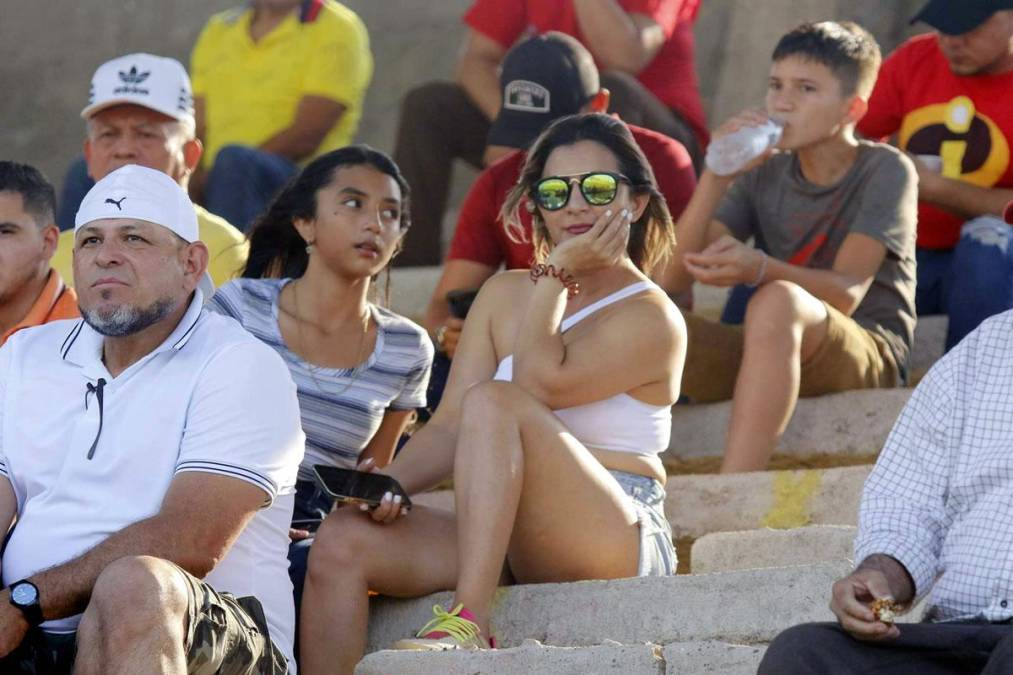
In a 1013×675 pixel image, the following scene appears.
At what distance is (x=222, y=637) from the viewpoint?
12.0ft

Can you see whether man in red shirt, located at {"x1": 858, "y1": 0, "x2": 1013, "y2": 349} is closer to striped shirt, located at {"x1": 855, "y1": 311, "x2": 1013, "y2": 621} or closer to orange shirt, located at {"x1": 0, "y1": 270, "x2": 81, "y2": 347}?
striped shirt, located at {"x1": 855, "y1": 311, "x2": 1013, "y2": 621}

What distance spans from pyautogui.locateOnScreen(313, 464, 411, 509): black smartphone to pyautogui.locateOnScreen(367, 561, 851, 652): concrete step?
27cm

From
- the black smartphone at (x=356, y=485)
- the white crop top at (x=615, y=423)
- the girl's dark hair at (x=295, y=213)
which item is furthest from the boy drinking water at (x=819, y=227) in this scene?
the black smartphone at (x=356, y=485)

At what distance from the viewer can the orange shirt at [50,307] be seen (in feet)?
17.1

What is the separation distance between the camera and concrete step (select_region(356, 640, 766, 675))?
3.75m

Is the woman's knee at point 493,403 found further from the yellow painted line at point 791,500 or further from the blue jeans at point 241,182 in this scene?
the blue jeans at point 241,182

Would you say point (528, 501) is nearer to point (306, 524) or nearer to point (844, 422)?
point (306, 524)

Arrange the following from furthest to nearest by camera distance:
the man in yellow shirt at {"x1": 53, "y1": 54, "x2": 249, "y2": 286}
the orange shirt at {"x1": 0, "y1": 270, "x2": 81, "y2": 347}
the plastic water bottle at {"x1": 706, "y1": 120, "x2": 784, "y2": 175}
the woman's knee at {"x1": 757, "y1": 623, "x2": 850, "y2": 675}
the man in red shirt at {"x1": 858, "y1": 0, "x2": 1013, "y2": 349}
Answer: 1. the man in yellow shirt at {"x1": 53, "y1": 54, "x2": 249, "y2": 286}
2. the man in red shirt at {"x1": 858, "y1": 0, "x2": 1013, "y2": 349}
3. the plastic water bottle at {"x1": 706, "y1": 120, "x2": 784, "y2": 175}
4. the orange shirt at {"x1": 0, "y1": 270, "x2": 81, "y2": 347}
5. the woman's knee at {"x1": 757, "y1": 623, "x2": 850, "y2": 675}

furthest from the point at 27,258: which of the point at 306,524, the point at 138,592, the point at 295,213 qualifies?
the point at 138,592

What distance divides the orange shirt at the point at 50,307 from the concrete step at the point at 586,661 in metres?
1.76

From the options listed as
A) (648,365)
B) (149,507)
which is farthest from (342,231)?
(149,507)

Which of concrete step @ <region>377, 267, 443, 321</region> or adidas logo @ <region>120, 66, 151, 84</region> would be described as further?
concrete step @ <region>377, 267, 443, 321</region>

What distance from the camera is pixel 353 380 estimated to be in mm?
4945

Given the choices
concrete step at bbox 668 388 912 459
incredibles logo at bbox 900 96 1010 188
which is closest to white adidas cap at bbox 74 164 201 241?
concrete step at bbox 668 388 912 459
